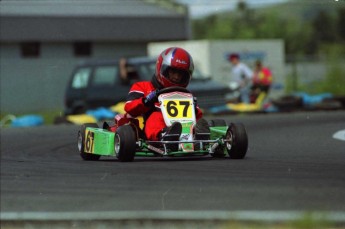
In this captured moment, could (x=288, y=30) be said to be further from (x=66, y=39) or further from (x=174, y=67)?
(x=174, y=67)

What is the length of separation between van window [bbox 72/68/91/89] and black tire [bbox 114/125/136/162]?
1036 cm

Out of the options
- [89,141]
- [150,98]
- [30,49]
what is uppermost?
[150,98]

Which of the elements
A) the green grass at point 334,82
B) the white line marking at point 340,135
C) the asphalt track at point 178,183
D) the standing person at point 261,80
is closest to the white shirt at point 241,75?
the standing person at point 261,80

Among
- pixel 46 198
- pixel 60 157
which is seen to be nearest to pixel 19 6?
pixel 60 157

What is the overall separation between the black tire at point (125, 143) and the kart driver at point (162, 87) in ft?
0.56

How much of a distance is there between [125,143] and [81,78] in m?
11.0

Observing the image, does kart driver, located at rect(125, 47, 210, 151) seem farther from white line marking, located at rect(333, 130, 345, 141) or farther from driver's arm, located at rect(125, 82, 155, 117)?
white line marking, located at rect(333, 130, 345, 141)

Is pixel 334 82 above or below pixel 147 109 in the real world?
below

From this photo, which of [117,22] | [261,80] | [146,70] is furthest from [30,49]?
[117,22]

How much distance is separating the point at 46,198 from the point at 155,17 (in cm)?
2445

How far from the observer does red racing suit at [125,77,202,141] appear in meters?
8.97

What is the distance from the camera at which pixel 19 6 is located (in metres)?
12.1

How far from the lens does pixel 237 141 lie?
9.06m

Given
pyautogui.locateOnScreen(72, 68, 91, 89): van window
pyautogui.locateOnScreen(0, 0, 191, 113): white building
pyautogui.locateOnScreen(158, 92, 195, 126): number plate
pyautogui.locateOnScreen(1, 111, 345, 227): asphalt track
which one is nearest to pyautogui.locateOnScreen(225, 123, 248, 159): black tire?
pyautogui.locateOnScreen(1, 111, 345, 227): asphalt track
